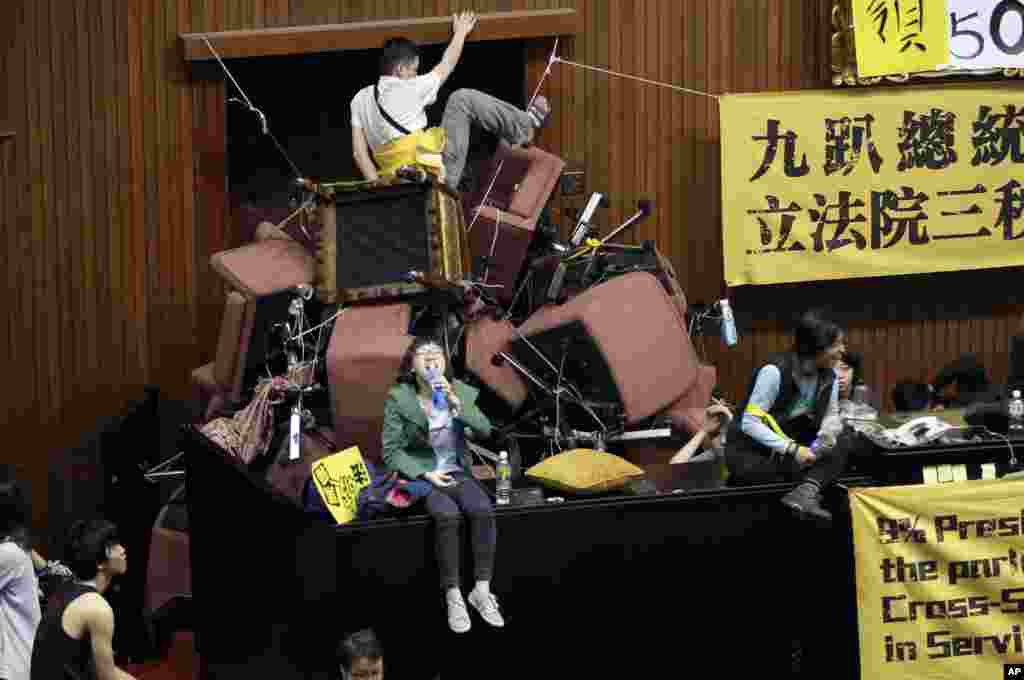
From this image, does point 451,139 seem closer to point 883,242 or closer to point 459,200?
point 459,200

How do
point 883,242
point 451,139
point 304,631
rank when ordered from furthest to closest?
point 883,242 < point 451,139 < point 304,631

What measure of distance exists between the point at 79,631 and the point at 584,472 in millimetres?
2699

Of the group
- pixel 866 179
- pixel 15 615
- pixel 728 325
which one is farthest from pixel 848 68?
pixel 15 615

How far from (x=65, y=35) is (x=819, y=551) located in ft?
18.2

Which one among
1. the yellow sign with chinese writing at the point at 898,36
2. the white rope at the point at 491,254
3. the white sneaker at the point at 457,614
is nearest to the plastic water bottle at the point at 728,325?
the white rope at the point at 491,254

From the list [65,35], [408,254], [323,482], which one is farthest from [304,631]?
[65,35]

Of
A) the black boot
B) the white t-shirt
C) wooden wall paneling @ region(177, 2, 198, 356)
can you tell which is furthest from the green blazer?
wooden wall paneling @ region(177, 2, 198, 356)

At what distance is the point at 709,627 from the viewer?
897 cm

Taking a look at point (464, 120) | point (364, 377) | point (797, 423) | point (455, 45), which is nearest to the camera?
point (797, 423)

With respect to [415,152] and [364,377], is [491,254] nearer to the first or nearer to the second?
[415,152]

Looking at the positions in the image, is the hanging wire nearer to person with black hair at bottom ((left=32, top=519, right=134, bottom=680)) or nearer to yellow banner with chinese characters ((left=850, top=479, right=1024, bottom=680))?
Answer: person with black hair at bottom ((left=32, top=519, right=134, bottom=680))

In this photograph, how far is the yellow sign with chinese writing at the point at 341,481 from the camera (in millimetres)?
8484

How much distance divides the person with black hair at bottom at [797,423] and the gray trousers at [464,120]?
2.70 meters

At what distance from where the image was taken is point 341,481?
859 cm
